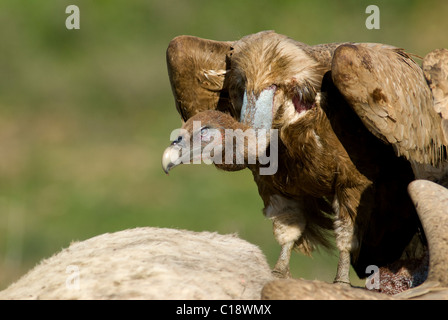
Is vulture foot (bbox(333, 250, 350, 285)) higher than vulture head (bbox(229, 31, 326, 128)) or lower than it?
lower

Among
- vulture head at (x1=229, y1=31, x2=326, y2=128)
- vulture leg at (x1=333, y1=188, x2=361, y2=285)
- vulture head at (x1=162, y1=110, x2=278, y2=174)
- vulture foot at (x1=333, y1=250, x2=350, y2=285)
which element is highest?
vulture head at (x1=229, y1=31, x2=326, y2=128)

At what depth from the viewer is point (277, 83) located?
247 inches

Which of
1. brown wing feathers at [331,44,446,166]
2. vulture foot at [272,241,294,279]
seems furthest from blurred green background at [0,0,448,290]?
brown wing feathers at [331,44,446,166]

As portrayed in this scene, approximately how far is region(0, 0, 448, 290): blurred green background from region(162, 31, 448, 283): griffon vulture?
4509 millimetres

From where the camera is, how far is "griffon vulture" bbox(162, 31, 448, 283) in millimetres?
6055

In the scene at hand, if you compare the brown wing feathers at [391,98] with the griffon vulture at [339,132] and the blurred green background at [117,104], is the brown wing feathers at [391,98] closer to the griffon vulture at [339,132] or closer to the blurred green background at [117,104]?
the griffon vulture at [339,132]

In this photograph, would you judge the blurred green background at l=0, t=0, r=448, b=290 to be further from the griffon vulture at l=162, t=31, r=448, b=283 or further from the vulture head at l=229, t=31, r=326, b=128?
the vulture head at l=229, t=31, r=326, b=128

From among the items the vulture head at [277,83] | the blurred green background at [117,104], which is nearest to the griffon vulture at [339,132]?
the vulture head at [277,83]

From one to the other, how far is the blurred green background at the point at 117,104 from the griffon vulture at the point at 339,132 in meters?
4.51

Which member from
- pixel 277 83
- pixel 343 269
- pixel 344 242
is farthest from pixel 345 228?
pixel 277 83

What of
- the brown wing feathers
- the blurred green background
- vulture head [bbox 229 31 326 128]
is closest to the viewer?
the brown wing feathers

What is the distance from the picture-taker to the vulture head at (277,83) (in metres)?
6.23

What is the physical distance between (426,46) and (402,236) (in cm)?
901

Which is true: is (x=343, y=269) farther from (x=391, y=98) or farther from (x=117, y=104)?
(x=117, y=104)
